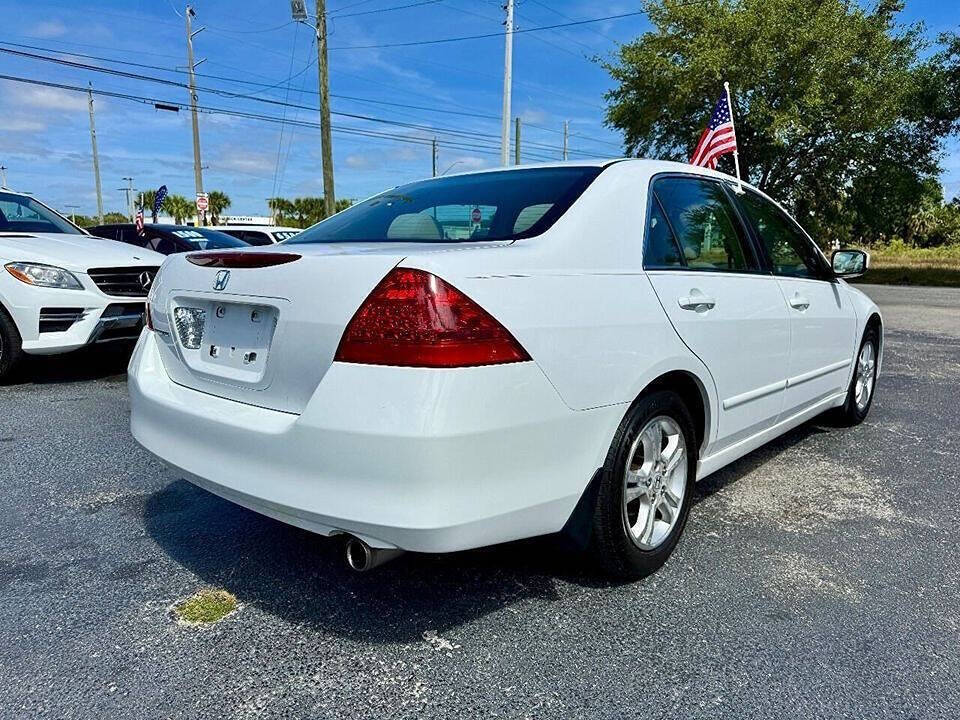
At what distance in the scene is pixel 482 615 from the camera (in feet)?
8.01

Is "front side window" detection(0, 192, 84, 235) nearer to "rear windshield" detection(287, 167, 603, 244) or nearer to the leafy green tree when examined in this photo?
"rear windshield" detection(287, 167, 603, 244)

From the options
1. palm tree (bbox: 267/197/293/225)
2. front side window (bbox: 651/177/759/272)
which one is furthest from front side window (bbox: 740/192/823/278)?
palm tree (bbox: 267/197/293/225)

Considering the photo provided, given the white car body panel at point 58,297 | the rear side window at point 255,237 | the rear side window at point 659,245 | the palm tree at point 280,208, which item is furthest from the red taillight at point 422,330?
the palm tree at point 280,208

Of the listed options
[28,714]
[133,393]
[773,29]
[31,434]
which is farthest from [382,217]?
[773,29]

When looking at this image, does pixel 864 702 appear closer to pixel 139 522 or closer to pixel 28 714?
pixel 28 714

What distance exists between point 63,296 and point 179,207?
278ft

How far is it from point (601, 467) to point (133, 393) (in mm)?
1781

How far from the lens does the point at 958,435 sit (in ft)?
15.6

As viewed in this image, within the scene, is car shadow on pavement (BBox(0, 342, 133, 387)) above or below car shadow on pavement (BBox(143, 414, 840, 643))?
below

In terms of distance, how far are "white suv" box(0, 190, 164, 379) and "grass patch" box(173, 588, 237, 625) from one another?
163 inches

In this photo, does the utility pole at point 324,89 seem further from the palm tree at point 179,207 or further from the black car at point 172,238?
the palm tree at point 179,207

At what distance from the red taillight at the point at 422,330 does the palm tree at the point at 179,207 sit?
85.3 meters

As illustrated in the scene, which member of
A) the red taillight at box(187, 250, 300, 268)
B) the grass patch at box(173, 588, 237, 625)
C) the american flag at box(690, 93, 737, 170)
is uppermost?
the american flag at box(690, 93, 737, 170)

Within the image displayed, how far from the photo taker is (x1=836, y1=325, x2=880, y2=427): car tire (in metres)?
4.75
